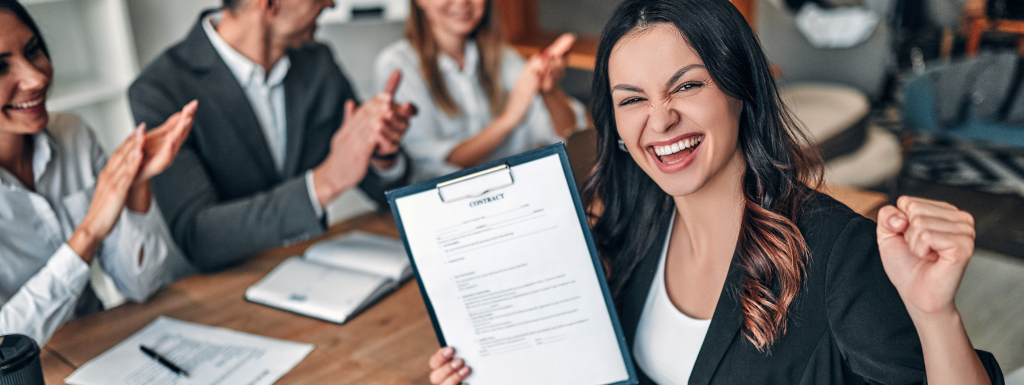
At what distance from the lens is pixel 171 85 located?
1.96m

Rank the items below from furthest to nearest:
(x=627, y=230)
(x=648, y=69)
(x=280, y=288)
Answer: (x=280, y=288) < (x=627, y=230) < (x=648, y=69)

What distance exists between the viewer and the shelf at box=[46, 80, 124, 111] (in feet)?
8.65

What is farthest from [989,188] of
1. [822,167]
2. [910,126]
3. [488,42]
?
[822,167]

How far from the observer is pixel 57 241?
5.44 feet

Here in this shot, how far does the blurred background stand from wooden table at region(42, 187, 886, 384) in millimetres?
554

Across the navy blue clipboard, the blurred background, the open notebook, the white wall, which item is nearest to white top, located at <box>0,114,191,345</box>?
the open notebook

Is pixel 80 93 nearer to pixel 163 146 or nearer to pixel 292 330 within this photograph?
pixel 163 146

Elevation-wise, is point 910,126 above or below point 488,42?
below

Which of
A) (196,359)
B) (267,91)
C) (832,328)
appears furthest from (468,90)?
(832,328)

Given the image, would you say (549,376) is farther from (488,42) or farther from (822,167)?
(488,42)

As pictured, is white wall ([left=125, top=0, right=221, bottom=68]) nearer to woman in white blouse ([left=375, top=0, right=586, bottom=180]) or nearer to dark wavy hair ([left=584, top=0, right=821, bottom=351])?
woman in white blouse ([left=375, top=0, right=586, bottom=180])

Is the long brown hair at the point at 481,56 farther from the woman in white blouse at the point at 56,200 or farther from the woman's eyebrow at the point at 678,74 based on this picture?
the woman's eyebrow at the point at 678,74

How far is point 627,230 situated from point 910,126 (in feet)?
11.2

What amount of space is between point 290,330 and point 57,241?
0.61 meters
